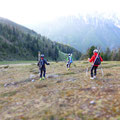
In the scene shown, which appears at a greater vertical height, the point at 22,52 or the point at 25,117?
the point at 22,52

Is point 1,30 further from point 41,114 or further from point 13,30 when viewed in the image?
point 41,114

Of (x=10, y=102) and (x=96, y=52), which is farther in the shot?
(x=96, y=52)

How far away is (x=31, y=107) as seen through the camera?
7.05 m

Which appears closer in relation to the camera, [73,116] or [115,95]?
[73,116]

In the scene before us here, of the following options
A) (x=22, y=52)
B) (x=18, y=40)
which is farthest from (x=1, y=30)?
(x=22, y=52)

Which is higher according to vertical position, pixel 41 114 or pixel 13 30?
pixel 13 30

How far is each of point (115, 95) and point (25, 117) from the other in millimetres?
5511

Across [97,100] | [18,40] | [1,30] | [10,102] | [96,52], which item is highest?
[1,30]

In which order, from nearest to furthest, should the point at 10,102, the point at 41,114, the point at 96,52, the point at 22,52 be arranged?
the point at 41,114
the point at 10,102
the point at 96,52
the point at 22,52

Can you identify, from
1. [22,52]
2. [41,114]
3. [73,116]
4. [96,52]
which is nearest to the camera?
[73,116]

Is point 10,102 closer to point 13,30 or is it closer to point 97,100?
point 97,100

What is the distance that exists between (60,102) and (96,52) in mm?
7489

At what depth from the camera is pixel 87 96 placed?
7.68m

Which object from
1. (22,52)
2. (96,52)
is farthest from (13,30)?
(96,52)
